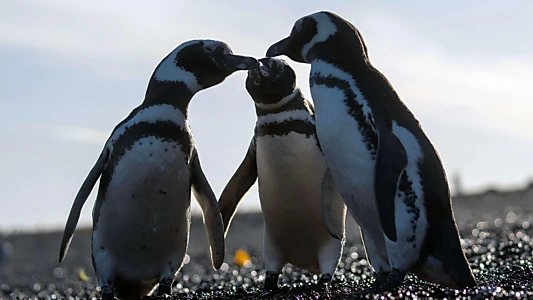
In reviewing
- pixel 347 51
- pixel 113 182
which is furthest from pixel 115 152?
pixel 347 51

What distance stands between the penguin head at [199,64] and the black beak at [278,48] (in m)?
0.14

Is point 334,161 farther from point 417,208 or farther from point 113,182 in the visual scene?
point 113,182

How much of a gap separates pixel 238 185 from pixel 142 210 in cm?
119

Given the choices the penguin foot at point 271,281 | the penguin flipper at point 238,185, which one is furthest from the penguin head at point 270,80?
the penguin foot at point 271,281

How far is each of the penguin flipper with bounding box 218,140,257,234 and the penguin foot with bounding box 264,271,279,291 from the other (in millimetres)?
536

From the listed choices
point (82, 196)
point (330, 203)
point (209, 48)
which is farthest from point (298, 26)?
point (82, 196)

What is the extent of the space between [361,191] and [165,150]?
1.44 metres

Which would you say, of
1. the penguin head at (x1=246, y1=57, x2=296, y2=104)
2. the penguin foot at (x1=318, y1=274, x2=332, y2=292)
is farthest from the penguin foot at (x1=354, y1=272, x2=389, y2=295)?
the penguin head at (x1=246, y1=57, x2=296, y2=104)

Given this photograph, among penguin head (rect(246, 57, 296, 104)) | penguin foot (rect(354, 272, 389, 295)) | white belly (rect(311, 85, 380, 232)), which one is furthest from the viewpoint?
penguin head (rect(246, 57, 296, 104))

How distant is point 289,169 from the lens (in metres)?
5.57

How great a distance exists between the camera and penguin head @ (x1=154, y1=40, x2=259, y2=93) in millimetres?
5402

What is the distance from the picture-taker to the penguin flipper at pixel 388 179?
4219 mm

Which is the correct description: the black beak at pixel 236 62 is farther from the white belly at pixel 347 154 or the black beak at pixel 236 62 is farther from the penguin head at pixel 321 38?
the white belly at pixel 347 154

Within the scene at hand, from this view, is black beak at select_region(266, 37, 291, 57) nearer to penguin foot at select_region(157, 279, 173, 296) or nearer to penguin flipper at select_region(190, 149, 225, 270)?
penguin flipper at select_region(190, 149, 225, 270)
